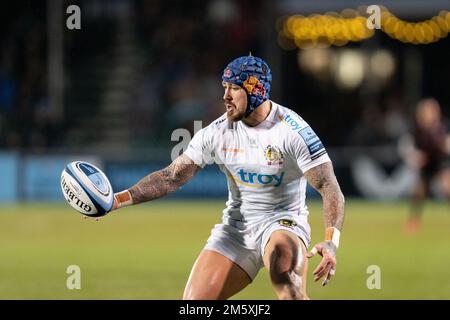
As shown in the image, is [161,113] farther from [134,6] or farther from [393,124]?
[393,124]

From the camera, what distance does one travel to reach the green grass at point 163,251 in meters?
11.3

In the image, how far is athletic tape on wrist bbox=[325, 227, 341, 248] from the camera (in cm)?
714

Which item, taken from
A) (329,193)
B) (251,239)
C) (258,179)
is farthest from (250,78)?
(251,239)

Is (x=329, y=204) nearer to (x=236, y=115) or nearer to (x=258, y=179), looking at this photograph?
(x=258, y=179)

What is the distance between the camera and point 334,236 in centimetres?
720

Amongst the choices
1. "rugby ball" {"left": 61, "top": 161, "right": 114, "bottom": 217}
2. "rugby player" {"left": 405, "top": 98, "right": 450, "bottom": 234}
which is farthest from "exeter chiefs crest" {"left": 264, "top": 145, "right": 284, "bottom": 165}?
"rugby player" {"left": 405, "top": 98, "right": 450, "bottom": 234}

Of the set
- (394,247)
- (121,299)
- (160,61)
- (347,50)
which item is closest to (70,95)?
(160,61)

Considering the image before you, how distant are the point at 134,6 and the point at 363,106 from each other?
6.44 metres

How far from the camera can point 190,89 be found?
24797mm

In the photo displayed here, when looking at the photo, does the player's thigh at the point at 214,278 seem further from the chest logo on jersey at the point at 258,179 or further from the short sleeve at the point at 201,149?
the short sleeve at the point at 201,149

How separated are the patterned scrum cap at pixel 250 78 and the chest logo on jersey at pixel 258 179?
455mm

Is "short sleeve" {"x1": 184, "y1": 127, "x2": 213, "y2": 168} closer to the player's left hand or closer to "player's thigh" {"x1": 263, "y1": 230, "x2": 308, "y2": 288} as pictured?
"player's thigh" {"x1": 263, "y1": 230, "x2": 308, "y2": 288}

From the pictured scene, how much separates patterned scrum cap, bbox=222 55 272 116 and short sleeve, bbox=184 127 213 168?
1.25 ft

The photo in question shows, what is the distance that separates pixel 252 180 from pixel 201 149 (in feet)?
1.52
